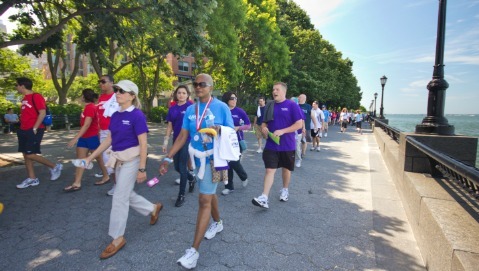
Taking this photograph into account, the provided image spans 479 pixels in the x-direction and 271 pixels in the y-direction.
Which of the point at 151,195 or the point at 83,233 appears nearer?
the point at 83,233

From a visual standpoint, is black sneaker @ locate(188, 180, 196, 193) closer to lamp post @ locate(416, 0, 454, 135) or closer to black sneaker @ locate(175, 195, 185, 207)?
black sneaker @ locate(175, 195, 185, 207)

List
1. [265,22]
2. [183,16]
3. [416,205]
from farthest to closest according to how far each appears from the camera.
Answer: [265,22] → [183,16] → [416,205]

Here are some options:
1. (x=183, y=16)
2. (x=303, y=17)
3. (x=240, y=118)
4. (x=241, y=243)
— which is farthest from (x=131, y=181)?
(x=303, y=17)

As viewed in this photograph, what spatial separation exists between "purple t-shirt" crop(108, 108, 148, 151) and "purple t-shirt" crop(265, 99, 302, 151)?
7.09 ft

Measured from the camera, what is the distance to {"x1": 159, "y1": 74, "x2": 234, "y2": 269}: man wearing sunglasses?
279cm

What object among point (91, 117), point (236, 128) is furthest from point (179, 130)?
point (91, 117)

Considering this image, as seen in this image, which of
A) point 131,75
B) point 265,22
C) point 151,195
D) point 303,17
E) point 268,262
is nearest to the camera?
point 268,262

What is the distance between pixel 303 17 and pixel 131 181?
3788 cm

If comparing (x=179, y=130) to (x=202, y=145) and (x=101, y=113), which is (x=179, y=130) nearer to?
(x=101, y=113)

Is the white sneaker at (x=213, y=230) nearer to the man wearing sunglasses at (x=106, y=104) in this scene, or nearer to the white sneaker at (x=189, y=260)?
the white sneaker at (x=189, y=260)

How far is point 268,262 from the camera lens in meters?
2.85

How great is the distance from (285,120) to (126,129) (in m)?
2.46

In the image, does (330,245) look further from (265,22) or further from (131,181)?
(265,22)

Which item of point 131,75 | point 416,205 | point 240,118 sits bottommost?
Result: point 416,205
